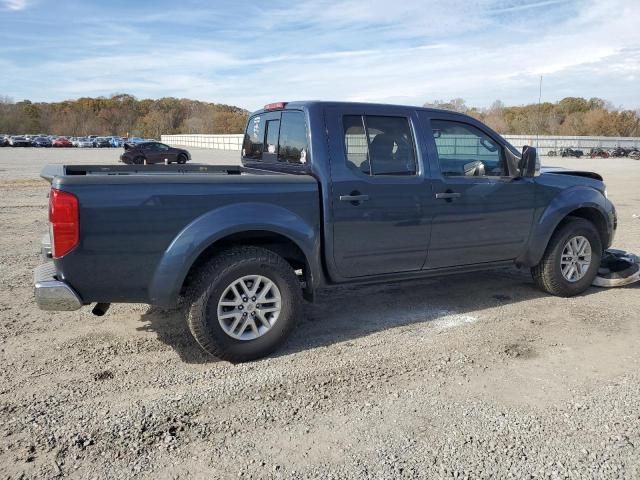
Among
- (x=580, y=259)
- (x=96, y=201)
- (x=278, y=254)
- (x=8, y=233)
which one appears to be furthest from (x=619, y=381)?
(x=8, y=233)

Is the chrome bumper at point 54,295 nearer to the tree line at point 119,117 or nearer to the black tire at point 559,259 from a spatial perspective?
the black tire at point 559,259

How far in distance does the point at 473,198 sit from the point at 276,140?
1952 mm

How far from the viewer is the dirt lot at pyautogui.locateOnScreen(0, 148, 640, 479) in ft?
9.59

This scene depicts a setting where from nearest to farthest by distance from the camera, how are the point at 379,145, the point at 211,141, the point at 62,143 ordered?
the point at 379,145, the point at 62,143, the point at 211,141

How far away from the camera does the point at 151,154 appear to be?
1409 inches

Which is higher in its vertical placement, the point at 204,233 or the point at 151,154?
the point at 151,154

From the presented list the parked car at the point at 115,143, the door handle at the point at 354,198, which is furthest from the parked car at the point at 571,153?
the door handle at the point at 354,198

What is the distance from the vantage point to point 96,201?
11.9 feet

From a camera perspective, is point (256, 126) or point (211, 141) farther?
point (211, 141)

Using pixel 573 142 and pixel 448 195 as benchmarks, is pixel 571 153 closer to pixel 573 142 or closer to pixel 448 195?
pixel 573 142

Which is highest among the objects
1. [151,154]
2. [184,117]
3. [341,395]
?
[184,117]

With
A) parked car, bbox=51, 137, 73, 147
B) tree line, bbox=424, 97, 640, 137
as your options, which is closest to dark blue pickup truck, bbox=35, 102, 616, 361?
parked car, bbox=51, 137, 73, 147

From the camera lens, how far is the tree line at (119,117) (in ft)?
346

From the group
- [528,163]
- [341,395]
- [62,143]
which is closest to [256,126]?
[528,163]
